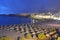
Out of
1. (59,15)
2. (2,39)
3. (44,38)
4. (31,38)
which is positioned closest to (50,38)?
(44,38)

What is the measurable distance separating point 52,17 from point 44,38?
170 feet

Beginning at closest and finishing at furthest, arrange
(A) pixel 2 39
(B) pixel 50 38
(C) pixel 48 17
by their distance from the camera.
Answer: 1. (A) pixel 2 39
2. (B) pixel 50 38
3. (C) pixel 48 17

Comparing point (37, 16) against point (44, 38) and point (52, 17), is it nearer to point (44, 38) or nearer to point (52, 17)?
point (52, 17)

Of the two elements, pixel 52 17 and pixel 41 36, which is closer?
pixel 41 36

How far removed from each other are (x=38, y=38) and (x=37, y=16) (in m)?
59.7

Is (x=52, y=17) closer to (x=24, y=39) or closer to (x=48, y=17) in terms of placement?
(x=48, y=17)

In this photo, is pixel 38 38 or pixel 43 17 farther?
pixel 43 17

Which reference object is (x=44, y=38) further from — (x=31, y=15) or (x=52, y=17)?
(x=31, y=15)

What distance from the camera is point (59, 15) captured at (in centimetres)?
6562

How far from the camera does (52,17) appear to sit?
6806 centimetres

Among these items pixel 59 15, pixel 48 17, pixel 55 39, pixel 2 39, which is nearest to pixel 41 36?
pixel 55 39

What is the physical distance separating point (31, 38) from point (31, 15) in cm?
5827

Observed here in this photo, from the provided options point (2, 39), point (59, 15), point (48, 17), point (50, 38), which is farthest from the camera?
point (48, 17)

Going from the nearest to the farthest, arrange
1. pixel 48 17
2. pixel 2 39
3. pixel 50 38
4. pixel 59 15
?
pixel 2 39
pixel 50 38
pixel 59 15
pixel 48 17
